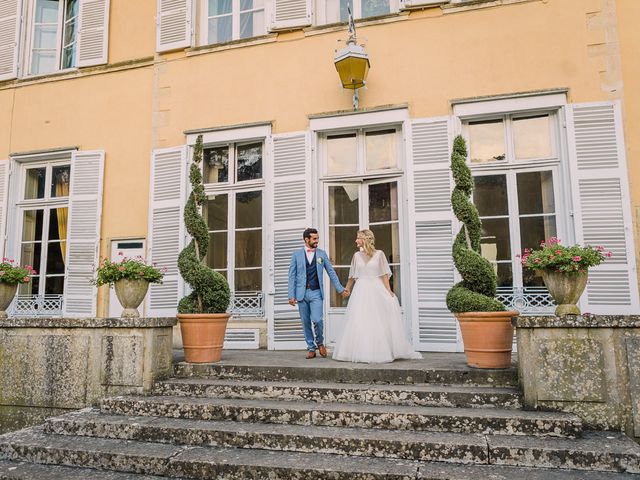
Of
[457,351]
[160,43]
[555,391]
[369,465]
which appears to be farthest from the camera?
[160,43]

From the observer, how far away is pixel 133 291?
4.56 metres

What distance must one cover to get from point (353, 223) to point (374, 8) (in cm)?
307

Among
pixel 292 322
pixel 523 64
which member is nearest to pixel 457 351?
pixel 292 322

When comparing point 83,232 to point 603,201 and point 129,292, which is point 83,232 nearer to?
point 129,292

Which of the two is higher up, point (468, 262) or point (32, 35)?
point (32, 35)

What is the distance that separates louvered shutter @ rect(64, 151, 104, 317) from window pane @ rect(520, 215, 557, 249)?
19.5 feet

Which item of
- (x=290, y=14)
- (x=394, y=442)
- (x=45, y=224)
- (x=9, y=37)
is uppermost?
(x=9, y=37)

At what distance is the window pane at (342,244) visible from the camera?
648 cm

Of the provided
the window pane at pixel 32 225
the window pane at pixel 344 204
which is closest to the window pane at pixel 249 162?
the window pane at pixel 344 204

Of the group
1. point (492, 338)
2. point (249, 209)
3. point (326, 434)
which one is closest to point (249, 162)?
point (249, 209)

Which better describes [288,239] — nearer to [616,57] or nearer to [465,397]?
[465,397]

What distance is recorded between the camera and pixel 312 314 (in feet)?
17.6

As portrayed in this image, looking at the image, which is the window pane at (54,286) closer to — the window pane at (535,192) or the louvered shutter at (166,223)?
the louvered shutter at (166,223)

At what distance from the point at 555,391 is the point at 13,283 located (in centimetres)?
531
